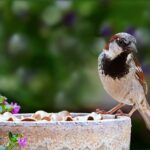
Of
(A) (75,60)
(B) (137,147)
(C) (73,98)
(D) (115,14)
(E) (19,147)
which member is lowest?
(E) (19,147)

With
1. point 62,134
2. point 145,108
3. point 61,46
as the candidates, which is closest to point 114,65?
point 145,108

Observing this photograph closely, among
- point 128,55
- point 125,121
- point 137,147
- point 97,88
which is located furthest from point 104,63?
point 137,147

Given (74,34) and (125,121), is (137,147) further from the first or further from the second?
(125,121)

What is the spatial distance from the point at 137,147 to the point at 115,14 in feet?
2.20

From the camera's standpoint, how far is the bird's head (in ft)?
6.49

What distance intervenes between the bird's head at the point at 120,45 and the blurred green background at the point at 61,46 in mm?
972

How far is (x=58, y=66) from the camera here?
314cm

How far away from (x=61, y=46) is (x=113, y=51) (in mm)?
1096

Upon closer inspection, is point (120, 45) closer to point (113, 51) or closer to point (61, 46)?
point (113, 51)

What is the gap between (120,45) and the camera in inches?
80.4

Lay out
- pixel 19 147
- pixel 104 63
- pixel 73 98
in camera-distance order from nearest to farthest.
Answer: pixel 19 147 < pixel 104 63 < pixel 73 98

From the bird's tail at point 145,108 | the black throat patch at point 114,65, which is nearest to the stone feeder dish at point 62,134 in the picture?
the black throat patch at point 114,65

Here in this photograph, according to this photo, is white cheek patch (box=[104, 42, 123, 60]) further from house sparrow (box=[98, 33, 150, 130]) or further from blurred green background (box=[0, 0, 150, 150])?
blurred green background (box=[0, 0, 150, 150])

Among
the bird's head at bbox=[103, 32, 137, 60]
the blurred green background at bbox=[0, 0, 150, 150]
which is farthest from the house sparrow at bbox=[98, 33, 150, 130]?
the blurred green background at bbox=[0, 0, 150, 150]
